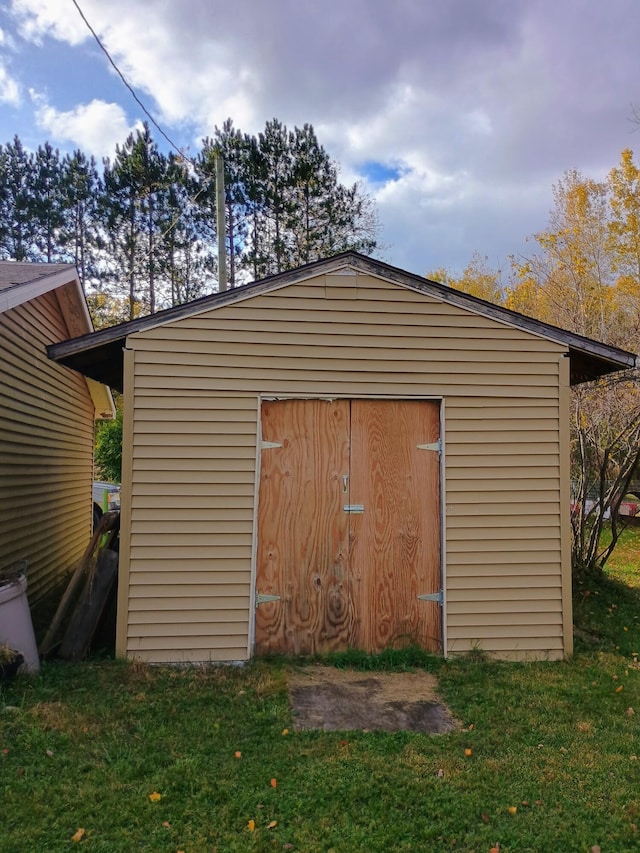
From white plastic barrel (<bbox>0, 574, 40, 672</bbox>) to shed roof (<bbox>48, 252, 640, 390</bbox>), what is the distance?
1.84 metres

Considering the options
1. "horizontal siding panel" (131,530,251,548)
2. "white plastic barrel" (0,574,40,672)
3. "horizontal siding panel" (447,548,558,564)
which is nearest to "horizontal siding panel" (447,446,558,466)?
"horizontal siding panel" (447,548,558,564)

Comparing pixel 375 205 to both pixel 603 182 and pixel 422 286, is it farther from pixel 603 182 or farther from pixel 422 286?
pixel 422 286

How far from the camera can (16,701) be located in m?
3.91

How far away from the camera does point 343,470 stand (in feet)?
16.4

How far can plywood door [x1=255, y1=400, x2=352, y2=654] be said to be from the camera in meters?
4.88

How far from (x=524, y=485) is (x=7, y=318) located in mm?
5206

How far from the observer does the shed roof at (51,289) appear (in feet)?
17.1

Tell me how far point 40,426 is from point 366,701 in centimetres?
510

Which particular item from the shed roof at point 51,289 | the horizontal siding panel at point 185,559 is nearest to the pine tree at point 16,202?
the shed roof at point 51,289

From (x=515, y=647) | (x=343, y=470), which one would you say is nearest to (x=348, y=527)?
(x=343, y=470)

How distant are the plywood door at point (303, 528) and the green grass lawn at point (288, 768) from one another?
1.53 ft

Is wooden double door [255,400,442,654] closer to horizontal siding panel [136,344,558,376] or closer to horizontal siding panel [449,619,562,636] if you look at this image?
horizontal siding panel [449,619,562,636]

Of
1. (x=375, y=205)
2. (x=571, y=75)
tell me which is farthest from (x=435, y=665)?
(x=375, y=205)

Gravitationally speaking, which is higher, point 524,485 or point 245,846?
point 524,485
